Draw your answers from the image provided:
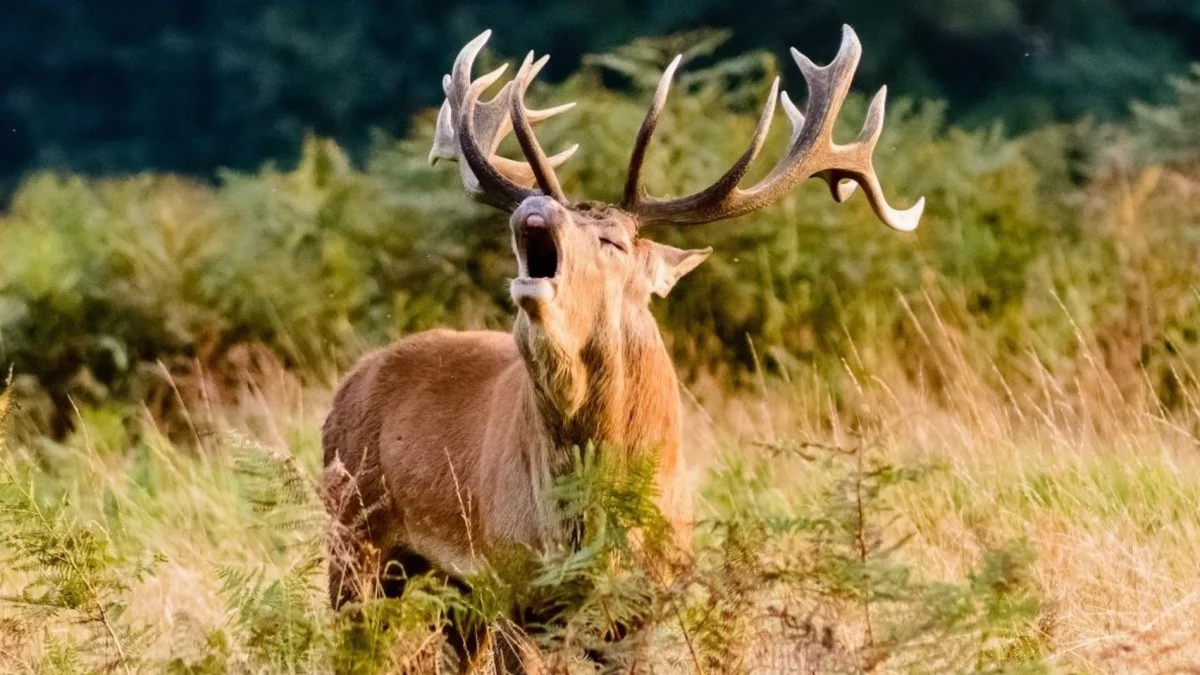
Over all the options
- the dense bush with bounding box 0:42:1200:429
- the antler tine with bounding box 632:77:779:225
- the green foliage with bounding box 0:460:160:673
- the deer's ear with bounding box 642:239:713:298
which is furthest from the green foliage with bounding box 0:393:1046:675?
the dense bush with bounding box 0:42:1200:429

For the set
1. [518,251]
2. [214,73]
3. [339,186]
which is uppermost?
[518,251]

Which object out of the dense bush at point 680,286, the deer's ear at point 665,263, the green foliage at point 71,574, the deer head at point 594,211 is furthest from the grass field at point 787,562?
the dense bush at point 680,286

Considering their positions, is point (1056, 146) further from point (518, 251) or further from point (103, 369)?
point (518, 251)

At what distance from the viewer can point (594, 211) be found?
5297mm

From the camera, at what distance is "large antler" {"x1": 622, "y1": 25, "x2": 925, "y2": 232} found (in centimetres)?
548

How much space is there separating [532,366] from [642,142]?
734 millimetres

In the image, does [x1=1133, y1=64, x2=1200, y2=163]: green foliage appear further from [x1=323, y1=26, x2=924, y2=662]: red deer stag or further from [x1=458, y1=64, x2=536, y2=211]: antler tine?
[x1=458, y1=64, x2=536, y2=211]: antler tine

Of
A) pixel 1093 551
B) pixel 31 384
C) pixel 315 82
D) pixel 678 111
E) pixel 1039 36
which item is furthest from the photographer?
pixel 315 82

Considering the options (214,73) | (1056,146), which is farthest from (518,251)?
(214,73)

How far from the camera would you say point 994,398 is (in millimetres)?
9086

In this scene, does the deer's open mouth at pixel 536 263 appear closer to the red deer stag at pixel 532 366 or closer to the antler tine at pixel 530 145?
the red deer stag at pixel 532 366

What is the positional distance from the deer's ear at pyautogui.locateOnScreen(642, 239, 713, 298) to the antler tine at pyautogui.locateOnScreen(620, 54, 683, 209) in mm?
133

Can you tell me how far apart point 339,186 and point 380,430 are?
6.07m

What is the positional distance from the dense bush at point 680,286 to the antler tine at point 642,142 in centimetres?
473
